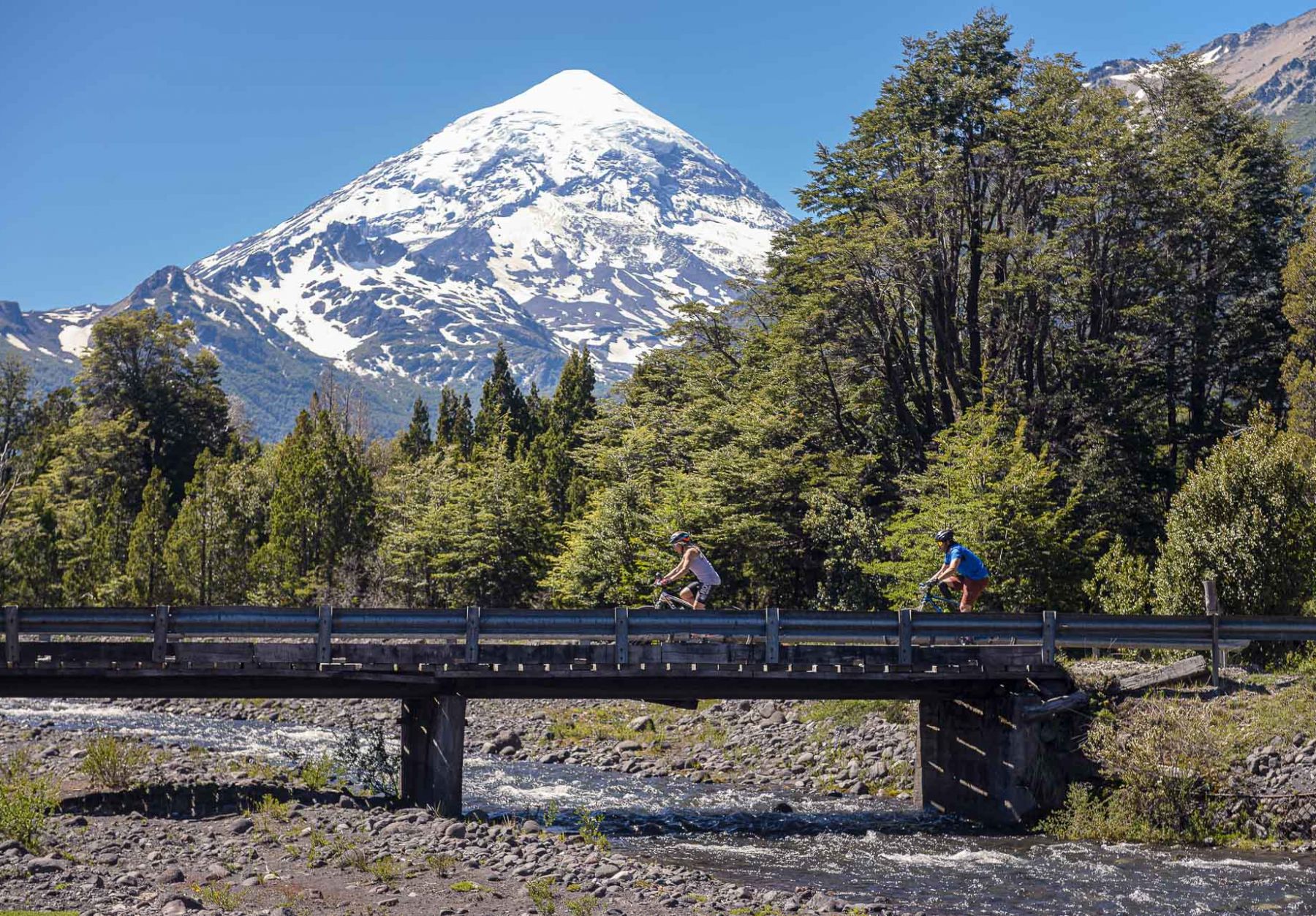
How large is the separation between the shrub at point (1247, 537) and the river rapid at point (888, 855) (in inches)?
400

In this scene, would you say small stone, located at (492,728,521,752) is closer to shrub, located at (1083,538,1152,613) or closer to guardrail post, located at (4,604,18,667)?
guardrail post, located at (4,604,18,667)

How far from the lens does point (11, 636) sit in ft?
80.7

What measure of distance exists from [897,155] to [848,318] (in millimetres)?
7249

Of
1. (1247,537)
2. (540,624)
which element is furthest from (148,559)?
(1247,537)

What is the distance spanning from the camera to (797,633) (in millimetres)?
25969

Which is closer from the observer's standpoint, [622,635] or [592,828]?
[592,828]

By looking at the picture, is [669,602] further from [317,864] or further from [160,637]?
[160,637]

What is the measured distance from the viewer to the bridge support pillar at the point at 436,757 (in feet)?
82.3

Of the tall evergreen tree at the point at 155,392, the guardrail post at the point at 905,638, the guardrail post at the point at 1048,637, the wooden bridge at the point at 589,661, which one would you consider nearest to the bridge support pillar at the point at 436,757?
the wooden bridge at the point at 589,661

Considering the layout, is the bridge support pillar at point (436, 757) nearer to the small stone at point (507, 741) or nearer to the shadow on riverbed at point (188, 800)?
the shadow on riverbed at point (188, 800)

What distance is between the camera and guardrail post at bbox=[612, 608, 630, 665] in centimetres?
2500

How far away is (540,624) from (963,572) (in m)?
8.35

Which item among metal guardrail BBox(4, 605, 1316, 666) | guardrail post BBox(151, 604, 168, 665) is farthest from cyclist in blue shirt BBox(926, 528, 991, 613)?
guardrail post BBox(151, 604, 168, 665)

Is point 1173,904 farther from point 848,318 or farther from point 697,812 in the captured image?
point 848,318
